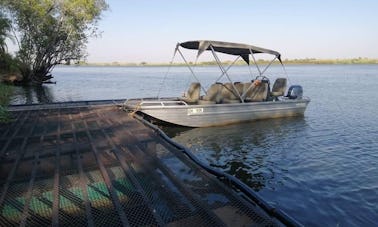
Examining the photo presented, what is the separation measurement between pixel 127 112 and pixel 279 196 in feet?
24.9

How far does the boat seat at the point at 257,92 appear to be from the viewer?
15031mm

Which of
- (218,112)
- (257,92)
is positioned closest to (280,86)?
(257,92)

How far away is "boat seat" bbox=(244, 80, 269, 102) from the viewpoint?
49.3 ft

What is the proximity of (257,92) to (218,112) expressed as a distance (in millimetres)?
2825

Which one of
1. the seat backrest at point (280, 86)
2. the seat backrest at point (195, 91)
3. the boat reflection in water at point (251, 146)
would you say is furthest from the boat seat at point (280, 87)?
the seat backrest at point (195, 91)

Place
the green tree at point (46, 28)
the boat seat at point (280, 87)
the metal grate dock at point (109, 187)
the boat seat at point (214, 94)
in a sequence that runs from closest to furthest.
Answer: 1. the metal grate dock at point (109, 187)
2. the boat seat at point (214, 94)
3. the boat seat at point (280, 87)
4. the green tree at point (46, 28)

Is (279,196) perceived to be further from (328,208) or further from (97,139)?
(97,139)

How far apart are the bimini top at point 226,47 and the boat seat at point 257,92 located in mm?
1668

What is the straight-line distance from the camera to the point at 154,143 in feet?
24.2

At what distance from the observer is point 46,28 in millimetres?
33156

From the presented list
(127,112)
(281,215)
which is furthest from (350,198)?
(127,112)

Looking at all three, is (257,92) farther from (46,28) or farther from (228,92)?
(46,28)

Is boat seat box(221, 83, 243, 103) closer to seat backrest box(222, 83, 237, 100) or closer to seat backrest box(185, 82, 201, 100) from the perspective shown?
seat backrest box(222, 83, 237, 100)

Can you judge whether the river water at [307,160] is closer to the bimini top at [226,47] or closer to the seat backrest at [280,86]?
the seat backrest at [280,86]
